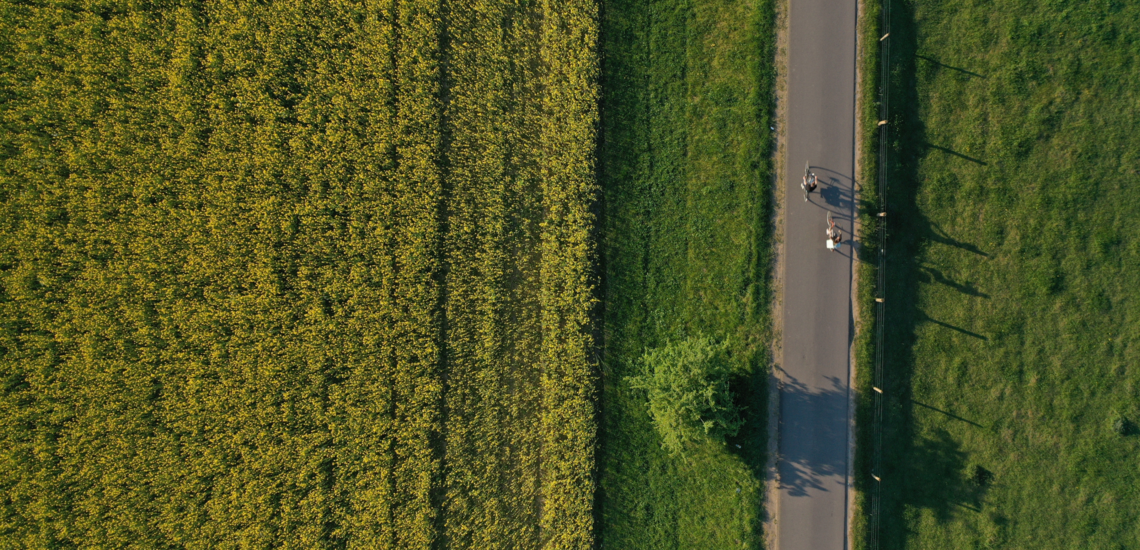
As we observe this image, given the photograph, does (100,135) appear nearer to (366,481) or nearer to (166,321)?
(166,321)

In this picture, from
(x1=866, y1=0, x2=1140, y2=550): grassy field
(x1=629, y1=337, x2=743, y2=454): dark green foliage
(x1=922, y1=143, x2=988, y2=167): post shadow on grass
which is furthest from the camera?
(x1=922, y1=143, x2=988, y2=167): post shadow on grass

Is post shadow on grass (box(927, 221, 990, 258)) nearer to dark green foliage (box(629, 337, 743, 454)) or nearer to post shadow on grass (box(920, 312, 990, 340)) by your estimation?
post shadow on grass (box(920, 312, 990, 340))

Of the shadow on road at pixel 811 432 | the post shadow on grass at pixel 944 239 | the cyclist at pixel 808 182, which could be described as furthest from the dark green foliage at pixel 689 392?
the post shadow on grass at pixel 944 239

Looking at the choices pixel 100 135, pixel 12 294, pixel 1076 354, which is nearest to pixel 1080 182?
pixel 1076 354

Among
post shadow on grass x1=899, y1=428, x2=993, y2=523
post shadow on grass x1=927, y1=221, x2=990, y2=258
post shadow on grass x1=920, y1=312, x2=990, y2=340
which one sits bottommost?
post shadow on grass x1=899, y1=428, x2=993, y2=523

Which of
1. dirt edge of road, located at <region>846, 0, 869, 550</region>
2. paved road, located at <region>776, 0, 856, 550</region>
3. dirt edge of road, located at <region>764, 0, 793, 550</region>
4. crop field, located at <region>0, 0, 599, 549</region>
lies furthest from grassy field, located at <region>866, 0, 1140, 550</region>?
crop field, located at <region>0, 0, 599, 549</region>

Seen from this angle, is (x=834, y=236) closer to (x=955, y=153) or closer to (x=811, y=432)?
(x=955, y=153)

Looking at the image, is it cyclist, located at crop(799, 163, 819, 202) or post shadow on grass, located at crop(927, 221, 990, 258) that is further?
post shadow on grass, located at crop(927, 221, 990, 258)
